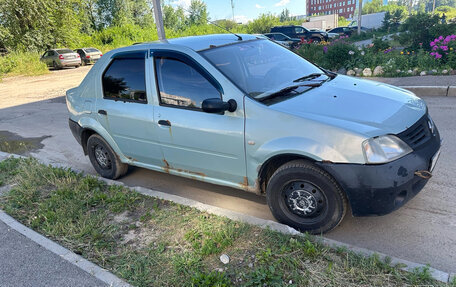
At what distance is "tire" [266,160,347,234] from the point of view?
295 centimetres

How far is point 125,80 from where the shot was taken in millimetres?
4199

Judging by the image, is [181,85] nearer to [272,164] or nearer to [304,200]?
[272,164]

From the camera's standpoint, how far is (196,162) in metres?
3.75

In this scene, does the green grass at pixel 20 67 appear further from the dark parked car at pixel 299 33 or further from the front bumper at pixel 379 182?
the front bumper at pixel 379 182

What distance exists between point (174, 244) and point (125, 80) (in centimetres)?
209

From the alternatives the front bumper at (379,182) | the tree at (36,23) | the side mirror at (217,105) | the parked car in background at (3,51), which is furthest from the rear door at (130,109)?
the parked car in background at (3,51)

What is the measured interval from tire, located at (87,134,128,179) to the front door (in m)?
1.11

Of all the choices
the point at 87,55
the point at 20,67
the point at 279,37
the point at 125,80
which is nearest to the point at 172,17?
the point at 87,55

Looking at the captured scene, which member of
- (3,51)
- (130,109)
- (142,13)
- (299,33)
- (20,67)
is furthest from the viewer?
(142,13)

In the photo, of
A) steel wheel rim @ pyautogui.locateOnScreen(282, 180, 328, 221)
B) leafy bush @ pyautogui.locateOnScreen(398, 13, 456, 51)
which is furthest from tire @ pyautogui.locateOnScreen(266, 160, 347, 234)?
leafy bush @ pyautogui.locateOnScreen(398, 13, 456, 51)

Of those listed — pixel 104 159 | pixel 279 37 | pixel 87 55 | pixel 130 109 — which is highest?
pixel 130 109

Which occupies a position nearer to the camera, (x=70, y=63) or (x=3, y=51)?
(x=70, y=63)

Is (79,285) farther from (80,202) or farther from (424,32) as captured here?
(424,32)

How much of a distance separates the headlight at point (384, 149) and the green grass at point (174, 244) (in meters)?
0.75
